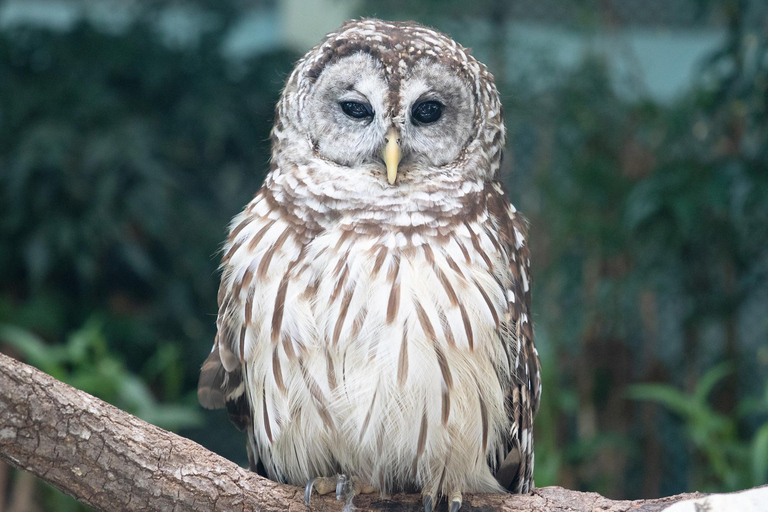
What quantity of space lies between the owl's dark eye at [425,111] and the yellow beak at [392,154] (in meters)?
0.10

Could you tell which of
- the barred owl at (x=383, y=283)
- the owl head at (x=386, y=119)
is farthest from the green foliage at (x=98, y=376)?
the owl head at (x=386, y=119)

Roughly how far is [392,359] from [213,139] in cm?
305

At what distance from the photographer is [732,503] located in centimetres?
168

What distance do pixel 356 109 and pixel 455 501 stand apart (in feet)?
3.40

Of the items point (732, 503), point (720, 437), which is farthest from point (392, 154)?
point (720, 437)

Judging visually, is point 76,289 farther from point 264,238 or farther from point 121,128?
point 264,238

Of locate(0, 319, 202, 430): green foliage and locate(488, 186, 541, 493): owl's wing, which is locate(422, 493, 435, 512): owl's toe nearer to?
locate(488, 186, 541, 493): owl's wing

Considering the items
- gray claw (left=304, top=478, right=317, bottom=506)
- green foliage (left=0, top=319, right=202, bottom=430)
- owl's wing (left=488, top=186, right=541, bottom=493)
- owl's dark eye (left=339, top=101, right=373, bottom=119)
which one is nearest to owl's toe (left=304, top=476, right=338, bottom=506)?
gray claw (left=304, top=478, right=317, bottom=506)

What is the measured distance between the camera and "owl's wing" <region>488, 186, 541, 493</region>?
2053mm

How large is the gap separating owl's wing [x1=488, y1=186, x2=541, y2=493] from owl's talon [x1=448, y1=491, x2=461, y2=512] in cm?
21

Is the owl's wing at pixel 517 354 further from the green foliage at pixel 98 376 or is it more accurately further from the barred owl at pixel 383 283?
the green foliage at pixel 98 376

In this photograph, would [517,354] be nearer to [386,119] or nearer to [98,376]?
[386,119]

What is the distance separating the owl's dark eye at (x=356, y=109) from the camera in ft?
6.54

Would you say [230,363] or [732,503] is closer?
[732,503]
